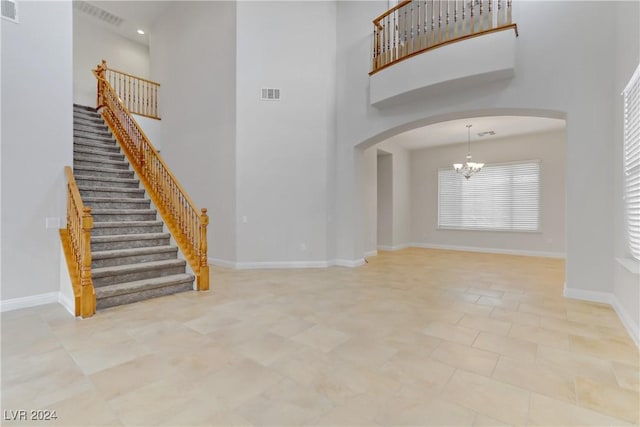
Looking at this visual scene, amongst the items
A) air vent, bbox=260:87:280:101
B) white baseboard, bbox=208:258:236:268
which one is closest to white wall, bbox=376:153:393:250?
air vent, bbox=260:87:280:101

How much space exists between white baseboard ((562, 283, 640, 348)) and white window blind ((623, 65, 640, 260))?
0.67 meters

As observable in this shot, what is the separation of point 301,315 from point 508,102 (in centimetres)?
423

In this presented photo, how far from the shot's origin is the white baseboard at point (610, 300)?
9.38ft

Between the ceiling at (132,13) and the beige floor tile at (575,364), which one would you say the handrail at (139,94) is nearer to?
the ceiling at (132,13)

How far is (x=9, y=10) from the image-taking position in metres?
3.55

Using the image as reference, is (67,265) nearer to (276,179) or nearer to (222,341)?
(222,341)

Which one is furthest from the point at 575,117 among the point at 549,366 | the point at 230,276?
the point at 230,276

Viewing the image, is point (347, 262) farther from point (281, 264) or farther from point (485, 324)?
point (485, 324)

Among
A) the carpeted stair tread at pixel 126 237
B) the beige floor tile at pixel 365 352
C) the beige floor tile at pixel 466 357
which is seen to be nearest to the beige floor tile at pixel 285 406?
the beige floor tile at pixel 365 352

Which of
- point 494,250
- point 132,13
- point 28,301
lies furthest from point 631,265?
point 132,13

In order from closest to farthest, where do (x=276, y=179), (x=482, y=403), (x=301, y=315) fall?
1. (x=482, y=403)
2. (x=301, y=315)
3. (x=276, y=179)

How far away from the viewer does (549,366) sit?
7.47ft

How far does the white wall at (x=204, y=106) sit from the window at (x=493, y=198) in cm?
684

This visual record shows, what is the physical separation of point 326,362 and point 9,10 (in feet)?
17.7
